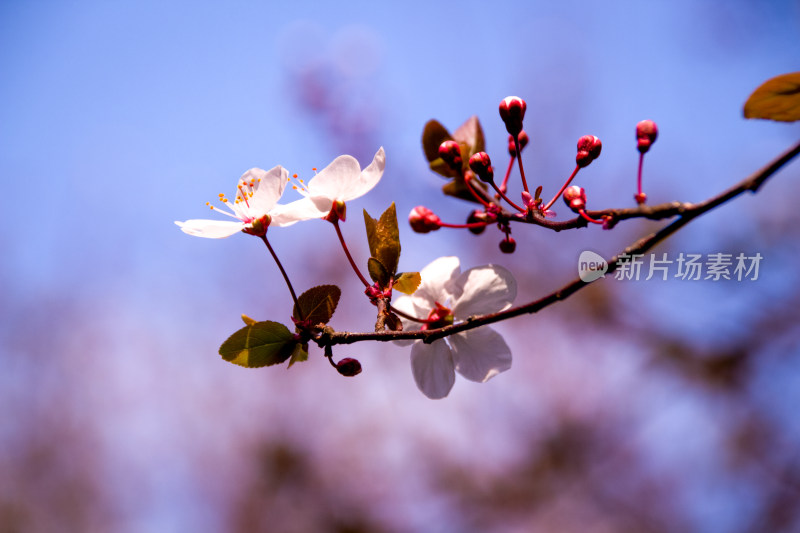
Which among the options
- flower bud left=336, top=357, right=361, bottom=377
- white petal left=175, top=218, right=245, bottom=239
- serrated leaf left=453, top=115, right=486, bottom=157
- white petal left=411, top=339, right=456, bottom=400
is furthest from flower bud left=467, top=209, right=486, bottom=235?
white petal left=175, top=218, right=245, bottom=239

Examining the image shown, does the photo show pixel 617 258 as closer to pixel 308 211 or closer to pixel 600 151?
pixel 600 151

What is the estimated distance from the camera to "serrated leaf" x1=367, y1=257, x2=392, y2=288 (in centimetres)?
84

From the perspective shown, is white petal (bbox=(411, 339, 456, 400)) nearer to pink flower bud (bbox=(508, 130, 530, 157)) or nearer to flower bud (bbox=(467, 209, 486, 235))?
flower bud (bbox=(467, 209, 486, 235))

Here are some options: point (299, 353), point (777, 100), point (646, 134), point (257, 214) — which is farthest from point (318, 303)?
point (777, 100)

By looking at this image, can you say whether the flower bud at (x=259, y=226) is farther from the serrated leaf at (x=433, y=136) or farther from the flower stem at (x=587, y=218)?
the flower stem at (x=587, y=218)

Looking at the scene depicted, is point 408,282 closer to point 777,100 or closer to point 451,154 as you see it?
point 451,154

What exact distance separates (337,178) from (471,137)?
1.17ft

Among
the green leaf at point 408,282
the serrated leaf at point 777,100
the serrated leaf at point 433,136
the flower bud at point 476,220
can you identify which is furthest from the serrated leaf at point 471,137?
the serrated leaf at point 777,100

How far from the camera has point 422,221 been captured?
0.93 metres

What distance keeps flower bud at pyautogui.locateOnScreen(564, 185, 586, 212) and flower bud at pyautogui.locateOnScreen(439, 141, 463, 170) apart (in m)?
0.25

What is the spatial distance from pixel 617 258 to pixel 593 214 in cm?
9

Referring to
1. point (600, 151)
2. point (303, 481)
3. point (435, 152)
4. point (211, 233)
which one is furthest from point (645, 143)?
point (303, 481)

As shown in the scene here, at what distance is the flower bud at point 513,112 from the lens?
3.05ft

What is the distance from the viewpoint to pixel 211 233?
878 millimetres
